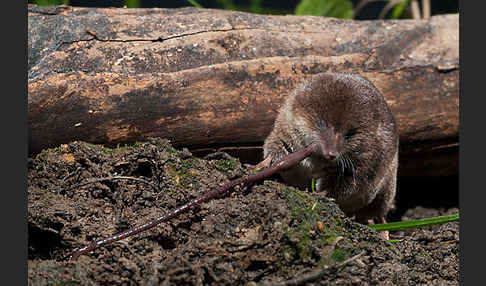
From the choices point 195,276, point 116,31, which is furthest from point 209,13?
point 195,276

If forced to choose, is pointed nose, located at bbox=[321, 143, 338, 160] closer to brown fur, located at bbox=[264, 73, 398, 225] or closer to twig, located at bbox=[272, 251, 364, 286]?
brown fur, located at bbox=[264, 73, 398, 225]

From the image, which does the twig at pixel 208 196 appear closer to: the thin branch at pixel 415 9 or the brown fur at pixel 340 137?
the brown fur at pixel 340 137

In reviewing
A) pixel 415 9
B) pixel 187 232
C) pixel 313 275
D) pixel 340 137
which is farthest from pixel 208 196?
pixel 415 9

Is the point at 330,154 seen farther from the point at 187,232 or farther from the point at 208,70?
the point at 208,70

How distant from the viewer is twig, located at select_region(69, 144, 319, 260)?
2102 mm

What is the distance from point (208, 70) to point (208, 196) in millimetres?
977

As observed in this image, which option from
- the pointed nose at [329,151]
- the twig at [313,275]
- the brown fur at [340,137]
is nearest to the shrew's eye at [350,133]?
the brown fur at [340,137]

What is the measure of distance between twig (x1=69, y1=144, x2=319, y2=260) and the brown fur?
4.8 inches

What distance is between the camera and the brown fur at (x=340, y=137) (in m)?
2.63

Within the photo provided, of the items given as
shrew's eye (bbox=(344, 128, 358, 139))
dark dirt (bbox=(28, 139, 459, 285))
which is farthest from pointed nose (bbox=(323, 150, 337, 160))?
dark dirt (bbox=(28, 139, 459, 285))

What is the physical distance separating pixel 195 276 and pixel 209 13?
6.23ft

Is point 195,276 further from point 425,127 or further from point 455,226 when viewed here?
point 425,127

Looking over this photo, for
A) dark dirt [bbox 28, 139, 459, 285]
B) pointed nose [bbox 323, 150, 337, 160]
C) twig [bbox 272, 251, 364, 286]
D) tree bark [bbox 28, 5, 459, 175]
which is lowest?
twig [bbox 272, 251, 364, 286]

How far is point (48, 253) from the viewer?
87.5 inches
